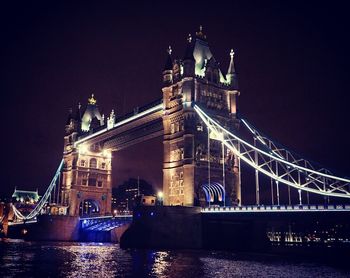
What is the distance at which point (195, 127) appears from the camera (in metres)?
57.7

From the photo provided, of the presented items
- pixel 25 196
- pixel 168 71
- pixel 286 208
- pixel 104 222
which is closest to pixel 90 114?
pixel 104 222

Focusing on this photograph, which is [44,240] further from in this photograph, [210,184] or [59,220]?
[210,184]

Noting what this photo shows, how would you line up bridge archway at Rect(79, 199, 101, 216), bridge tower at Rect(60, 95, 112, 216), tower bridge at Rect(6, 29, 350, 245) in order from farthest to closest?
bridge archway at Rect(79, 199, 101, 216) → bridge tower at Rect(60, 95, 112, 216) → tower bridge at Rect(6, 29, 350, 245)

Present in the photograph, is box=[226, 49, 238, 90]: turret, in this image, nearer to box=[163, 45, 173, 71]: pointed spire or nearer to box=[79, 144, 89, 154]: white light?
box=[163, 45, 173, 71]: pointed spire

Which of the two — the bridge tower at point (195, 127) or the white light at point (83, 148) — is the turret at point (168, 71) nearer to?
the bridge tower at point (195, 127)

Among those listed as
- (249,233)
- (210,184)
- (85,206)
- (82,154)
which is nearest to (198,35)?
(210,184)

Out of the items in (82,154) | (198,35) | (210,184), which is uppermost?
(198,35)

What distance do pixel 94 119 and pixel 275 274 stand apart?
72065 mm

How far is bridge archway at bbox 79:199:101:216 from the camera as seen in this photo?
92.8m

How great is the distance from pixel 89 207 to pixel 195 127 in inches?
1886

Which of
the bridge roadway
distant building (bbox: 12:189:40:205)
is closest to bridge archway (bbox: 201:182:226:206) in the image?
the bridge roadway

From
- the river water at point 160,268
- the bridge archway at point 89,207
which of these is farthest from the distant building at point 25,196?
the river water at point 160,268

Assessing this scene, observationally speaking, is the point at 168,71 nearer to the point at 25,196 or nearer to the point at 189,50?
the point at 189,50

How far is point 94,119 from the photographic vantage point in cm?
9706
